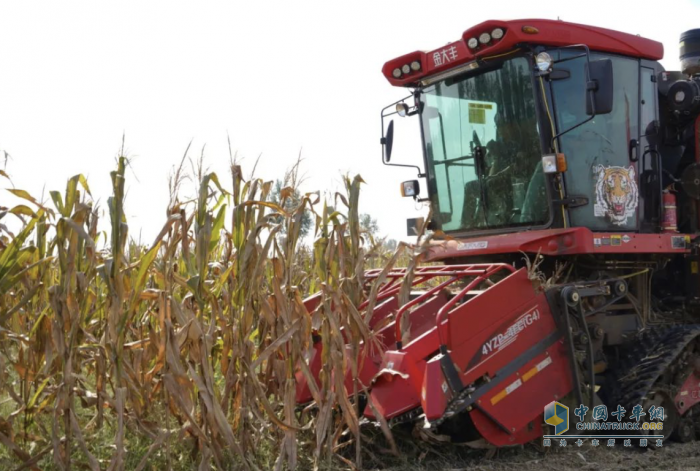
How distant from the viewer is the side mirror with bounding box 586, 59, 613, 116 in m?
4.16

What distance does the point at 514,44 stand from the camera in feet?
14.8

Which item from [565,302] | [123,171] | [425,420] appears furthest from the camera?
[565,302]

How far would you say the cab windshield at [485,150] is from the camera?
4.63 m

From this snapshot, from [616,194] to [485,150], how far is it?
2.94ft

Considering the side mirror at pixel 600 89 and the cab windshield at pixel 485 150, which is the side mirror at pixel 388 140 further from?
the side mirror at pixel 600 89

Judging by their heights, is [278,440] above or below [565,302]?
below

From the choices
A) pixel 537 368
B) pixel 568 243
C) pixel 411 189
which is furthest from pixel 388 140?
pixel 537 368

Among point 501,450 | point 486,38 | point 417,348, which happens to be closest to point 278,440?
point 417,348

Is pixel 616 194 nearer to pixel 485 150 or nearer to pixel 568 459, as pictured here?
pixel 485 150

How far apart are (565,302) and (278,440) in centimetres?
178

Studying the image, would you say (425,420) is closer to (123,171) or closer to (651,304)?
(123,171)

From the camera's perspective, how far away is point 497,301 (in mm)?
3875

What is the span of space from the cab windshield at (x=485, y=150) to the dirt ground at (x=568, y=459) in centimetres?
143

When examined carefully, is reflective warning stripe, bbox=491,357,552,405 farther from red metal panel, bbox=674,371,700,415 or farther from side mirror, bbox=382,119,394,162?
side mirror, bbox=382,119,394,162
